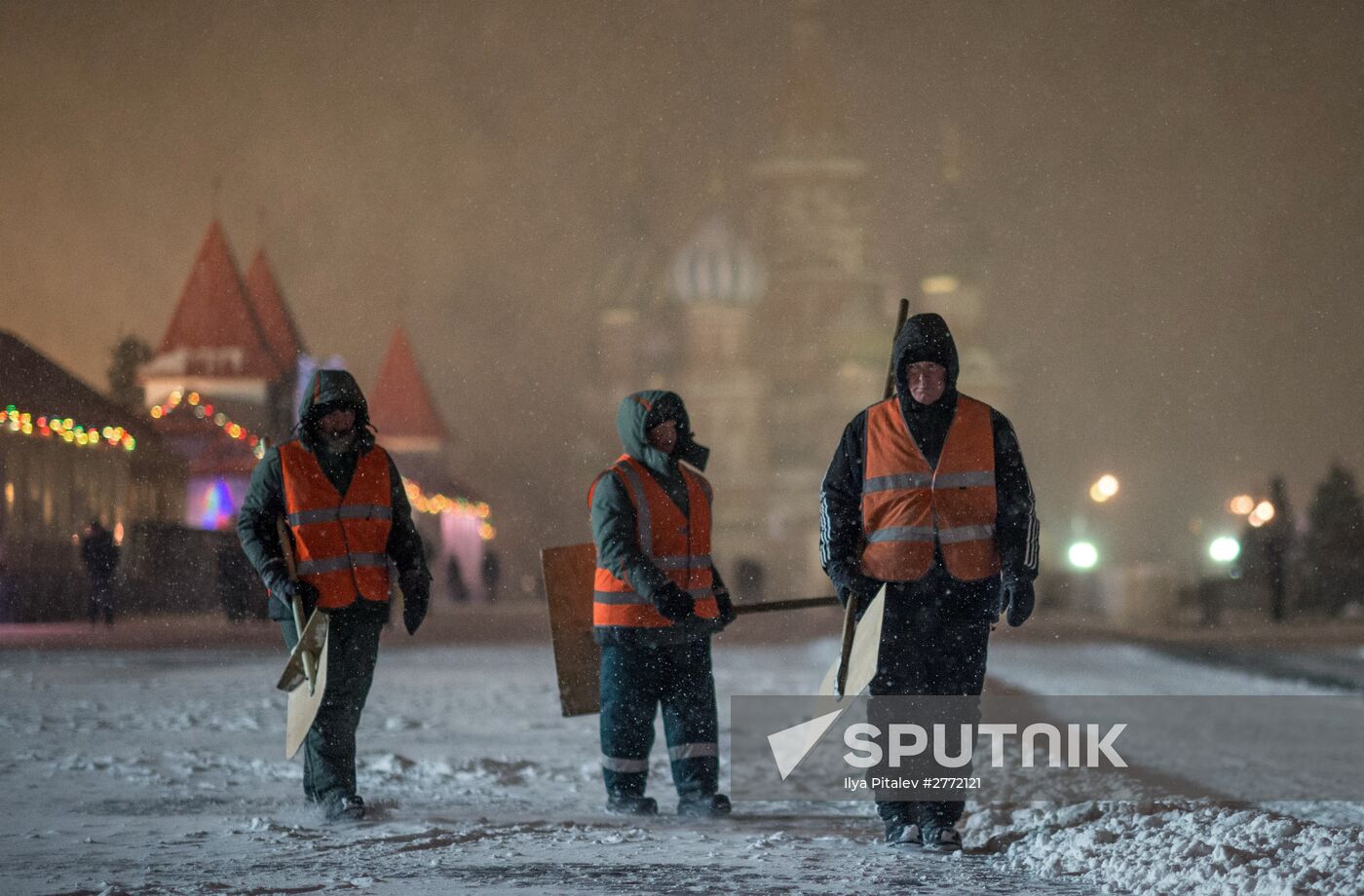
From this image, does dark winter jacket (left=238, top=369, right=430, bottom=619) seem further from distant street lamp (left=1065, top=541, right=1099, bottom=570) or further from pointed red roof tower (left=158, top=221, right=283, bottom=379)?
pointed red roof tower (left=158, top=221, right=283, bottom=379)

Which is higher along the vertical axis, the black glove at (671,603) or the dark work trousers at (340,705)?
the black glove at (671,603)

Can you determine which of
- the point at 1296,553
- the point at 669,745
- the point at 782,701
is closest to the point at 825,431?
the point at 1296,553

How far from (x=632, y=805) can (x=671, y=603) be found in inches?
30.4

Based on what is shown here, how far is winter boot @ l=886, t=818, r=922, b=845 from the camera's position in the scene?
19.5 ft

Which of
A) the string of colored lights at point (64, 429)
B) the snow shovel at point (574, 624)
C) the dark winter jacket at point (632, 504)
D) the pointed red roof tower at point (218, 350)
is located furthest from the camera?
the pointed red roof tower at point (218, 350)

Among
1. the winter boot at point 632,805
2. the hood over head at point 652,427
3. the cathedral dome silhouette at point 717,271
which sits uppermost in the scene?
the cathedral dome silhouette at point 717,271

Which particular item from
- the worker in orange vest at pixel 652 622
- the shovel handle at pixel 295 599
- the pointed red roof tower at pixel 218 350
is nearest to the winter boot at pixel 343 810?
the shovel handle at pixel 295 599

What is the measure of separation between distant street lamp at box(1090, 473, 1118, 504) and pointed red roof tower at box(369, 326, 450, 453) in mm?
48899

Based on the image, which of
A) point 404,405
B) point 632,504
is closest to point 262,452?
point 632,504

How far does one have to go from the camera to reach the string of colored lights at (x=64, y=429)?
26.5 meters

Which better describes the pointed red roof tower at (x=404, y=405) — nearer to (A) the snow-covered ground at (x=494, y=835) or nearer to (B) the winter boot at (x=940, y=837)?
(A) the snow-covered ground at (x=494, y=835)

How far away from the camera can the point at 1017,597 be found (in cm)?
579

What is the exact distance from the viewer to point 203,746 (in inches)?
377

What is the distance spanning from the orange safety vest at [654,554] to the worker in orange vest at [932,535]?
936 millimetres
